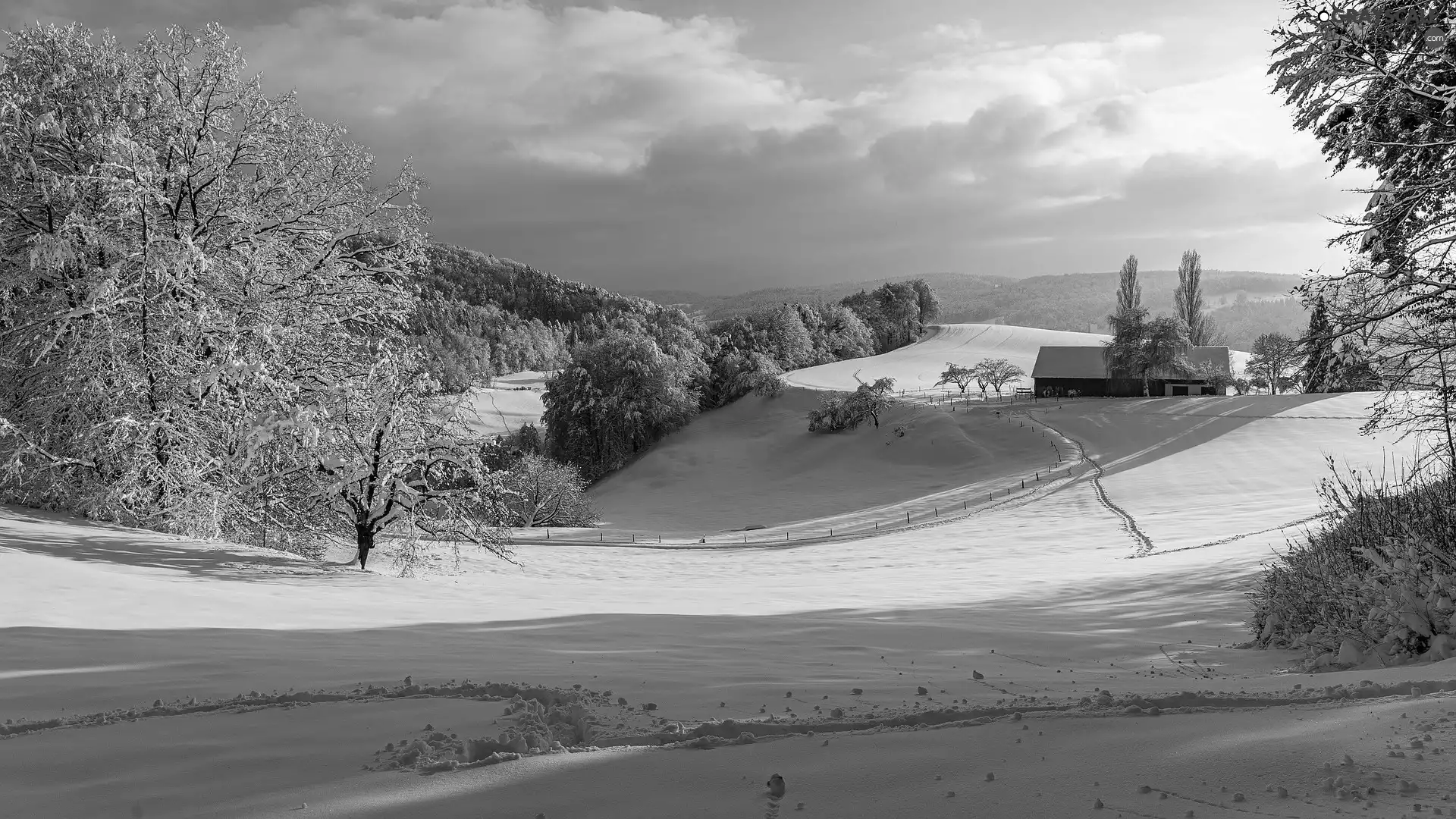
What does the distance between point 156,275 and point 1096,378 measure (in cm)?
7191

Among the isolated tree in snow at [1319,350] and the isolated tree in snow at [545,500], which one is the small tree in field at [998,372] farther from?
the isolated tree in snow at [1319,350]

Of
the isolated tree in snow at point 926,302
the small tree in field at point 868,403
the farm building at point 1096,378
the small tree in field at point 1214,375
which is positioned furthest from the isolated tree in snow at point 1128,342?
the isolated tree in snow at point 926,302

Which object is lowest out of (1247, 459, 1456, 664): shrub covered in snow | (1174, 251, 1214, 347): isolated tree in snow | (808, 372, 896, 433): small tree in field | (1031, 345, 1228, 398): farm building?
(1247, 459, 1456, 664): shrub covered in snow

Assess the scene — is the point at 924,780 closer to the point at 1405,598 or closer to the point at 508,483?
the point at 1405,598

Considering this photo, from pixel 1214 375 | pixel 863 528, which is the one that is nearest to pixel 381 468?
pixel 863 528

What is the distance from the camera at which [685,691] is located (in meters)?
5.74

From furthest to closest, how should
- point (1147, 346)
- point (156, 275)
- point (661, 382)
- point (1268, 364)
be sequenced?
point (1268, 364) → point (661, 382) → point (1147, 346) → point (156, 275)

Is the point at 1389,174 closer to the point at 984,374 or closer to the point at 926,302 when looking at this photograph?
the point at 984,374

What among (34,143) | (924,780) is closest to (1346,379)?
(924,780)

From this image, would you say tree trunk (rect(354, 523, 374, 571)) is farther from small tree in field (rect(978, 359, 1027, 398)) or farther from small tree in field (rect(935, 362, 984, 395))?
small tree in field (rect(978, 359, 1027, 398))

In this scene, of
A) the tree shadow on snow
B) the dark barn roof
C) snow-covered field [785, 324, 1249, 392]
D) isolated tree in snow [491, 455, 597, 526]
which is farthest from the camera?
snow-covered field [785, 324, 1249, 392]

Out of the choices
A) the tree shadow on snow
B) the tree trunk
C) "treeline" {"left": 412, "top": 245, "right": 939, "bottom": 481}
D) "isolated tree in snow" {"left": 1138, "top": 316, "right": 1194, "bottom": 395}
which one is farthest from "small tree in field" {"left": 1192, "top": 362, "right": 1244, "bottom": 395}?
the tree shadow on snow

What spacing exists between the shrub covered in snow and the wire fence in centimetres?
2673

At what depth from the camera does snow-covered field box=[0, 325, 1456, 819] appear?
11.4ft
